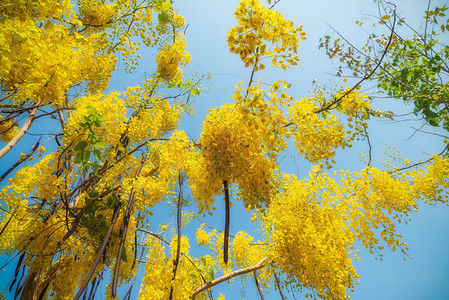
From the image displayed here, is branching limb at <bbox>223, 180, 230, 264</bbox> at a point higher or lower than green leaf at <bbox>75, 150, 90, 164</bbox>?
lower

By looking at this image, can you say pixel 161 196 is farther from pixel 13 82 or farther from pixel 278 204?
pixel 13 82

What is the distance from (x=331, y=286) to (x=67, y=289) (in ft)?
11.9

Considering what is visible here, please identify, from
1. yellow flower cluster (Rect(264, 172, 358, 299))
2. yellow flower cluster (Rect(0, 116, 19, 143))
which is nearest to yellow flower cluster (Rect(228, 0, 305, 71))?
yellow flower cluster (Rect(264, 172, 358, 299))

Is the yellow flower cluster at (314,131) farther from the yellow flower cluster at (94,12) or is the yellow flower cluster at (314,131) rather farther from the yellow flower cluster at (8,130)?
the yellow flower cluster at (8,130)

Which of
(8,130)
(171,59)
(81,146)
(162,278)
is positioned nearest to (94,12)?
(171,59)

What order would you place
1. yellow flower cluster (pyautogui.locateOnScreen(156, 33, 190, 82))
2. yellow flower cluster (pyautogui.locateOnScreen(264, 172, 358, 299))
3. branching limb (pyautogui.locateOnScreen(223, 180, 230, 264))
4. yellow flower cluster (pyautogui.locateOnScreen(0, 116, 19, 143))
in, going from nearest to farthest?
branching limb (pyautogui.locateOnScreen(223, 180, 230, 264)), yellow flower cluster (pyautogui.locateOnScreen(264, 172, 358, 299)), yellow flower cluster (pyautogui.locateOnScreen(0, 116, 19, 143)), yellow flower cluster (pyautogui.locateOnScreen(156, 33, 190, 82))

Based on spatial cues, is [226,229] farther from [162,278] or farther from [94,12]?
[94,12]

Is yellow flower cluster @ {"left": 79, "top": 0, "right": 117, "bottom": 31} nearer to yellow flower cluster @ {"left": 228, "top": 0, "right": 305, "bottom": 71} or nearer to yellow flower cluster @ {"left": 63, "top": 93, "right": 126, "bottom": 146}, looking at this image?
yellow flower cluster @ {"left": 63, "top": 93, "right": 126, "bottom": 146}

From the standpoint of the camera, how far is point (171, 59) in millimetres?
4586

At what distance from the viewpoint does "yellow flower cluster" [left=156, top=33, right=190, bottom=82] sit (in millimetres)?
4527

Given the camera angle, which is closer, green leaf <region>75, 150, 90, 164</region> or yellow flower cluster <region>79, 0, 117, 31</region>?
green leaf <region>75, 150, 90, 164</region>

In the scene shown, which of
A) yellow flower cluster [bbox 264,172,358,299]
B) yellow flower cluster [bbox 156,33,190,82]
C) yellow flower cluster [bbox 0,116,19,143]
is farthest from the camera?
yellow flower cluster [bbox 156,33,190,82]

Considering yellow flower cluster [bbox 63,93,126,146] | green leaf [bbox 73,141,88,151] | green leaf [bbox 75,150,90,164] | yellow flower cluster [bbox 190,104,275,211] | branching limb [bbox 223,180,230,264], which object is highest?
yellow flower cluster [bbox 63,93,126,146]

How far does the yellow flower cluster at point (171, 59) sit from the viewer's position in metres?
4.53
